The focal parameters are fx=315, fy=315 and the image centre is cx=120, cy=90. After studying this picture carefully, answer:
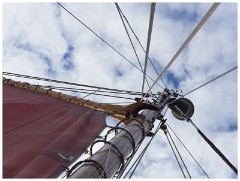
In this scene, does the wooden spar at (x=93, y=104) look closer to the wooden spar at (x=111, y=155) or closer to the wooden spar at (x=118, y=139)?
the wooden spar at (x=118, y=139)

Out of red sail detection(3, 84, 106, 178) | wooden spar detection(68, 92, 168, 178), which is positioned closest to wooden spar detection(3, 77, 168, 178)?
wooden spar detection(68, 92, 168, 178)

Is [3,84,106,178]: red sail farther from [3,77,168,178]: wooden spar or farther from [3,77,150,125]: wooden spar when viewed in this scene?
[3,77,168,178]: wooden spar

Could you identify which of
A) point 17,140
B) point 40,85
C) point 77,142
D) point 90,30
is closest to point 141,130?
point 77,142

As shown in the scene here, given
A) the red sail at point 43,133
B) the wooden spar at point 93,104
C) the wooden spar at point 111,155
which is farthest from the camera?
the wooden spar at point 93,104

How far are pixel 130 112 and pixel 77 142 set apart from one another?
4.43 feet

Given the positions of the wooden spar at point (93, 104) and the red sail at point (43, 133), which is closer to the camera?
the red sail at point (43, 133)

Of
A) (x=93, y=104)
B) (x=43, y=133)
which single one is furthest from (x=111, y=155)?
(x=93, y=104)

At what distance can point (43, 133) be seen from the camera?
14.2 feet

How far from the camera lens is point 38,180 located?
3.03 meters

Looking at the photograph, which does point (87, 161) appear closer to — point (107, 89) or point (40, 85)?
point (107, 89)

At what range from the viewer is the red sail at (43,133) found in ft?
11.5

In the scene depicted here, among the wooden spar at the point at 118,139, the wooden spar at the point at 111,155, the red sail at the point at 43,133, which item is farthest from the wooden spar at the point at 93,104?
the wooden spar at the point at 111,155

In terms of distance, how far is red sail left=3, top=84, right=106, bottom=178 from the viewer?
11.5 feet

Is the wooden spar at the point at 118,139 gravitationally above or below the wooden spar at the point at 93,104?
below
